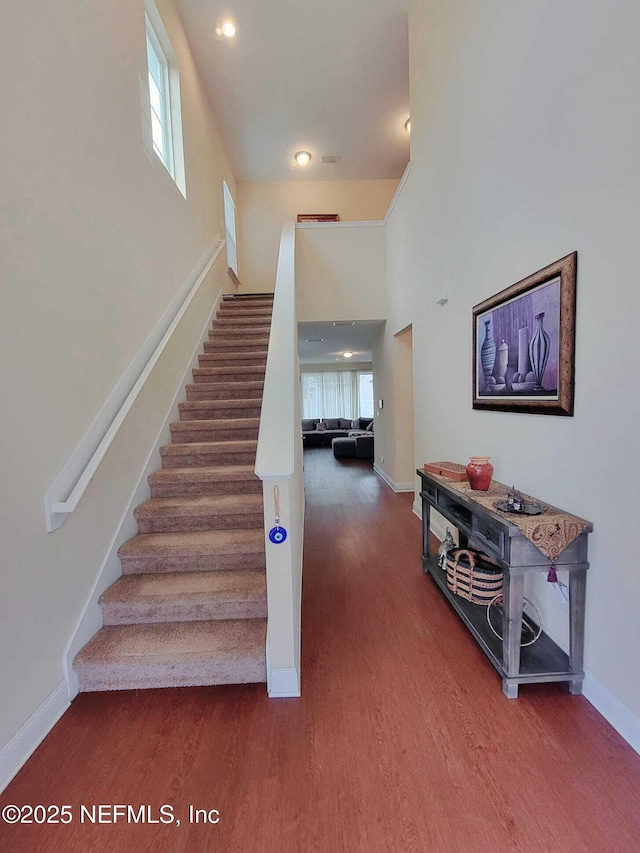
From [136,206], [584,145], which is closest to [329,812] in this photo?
[584,145]

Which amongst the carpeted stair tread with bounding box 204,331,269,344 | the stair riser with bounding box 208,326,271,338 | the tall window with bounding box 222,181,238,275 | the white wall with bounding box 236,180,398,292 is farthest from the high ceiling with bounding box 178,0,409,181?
the carpeted stair tread with bounding box 204,331,269,344

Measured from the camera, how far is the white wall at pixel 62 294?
4.85ft

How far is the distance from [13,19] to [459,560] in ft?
11.2

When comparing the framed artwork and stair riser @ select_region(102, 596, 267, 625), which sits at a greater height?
the framed artwork

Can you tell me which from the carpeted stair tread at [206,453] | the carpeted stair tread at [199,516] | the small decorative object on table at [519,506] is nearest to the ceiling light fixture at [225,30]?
the carpeted stair tread at [206,453]

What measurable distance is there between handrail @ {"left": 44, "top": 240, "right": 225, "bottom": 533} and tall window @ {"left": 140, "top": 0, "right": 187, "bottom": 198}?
5.49ft

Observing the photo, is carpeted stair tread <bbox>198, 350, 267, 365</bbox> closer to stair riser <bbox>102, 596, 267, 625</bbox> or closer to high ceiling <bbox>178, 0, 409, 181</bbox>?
stair riser <bbox>102, 596, 267, 625</bbox>

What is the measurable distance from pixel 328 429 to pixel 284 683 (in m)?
9.83

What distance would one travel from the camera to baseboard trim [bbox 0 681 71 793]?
136 centimetres

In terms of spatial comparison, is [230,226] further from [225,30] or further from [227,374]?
[227,374]

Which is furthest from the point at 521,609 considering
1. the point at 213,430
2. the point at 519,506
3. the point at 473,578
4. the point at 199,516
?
the point at 213,430

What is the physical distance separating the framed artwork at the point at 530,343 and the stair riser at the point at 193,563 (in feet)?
5.66

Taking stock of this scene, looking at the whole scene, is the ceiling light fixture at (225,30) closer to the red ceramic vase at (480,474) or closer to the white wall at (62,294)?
the white wall at (62,294)

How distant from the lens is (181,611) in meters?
1.96
